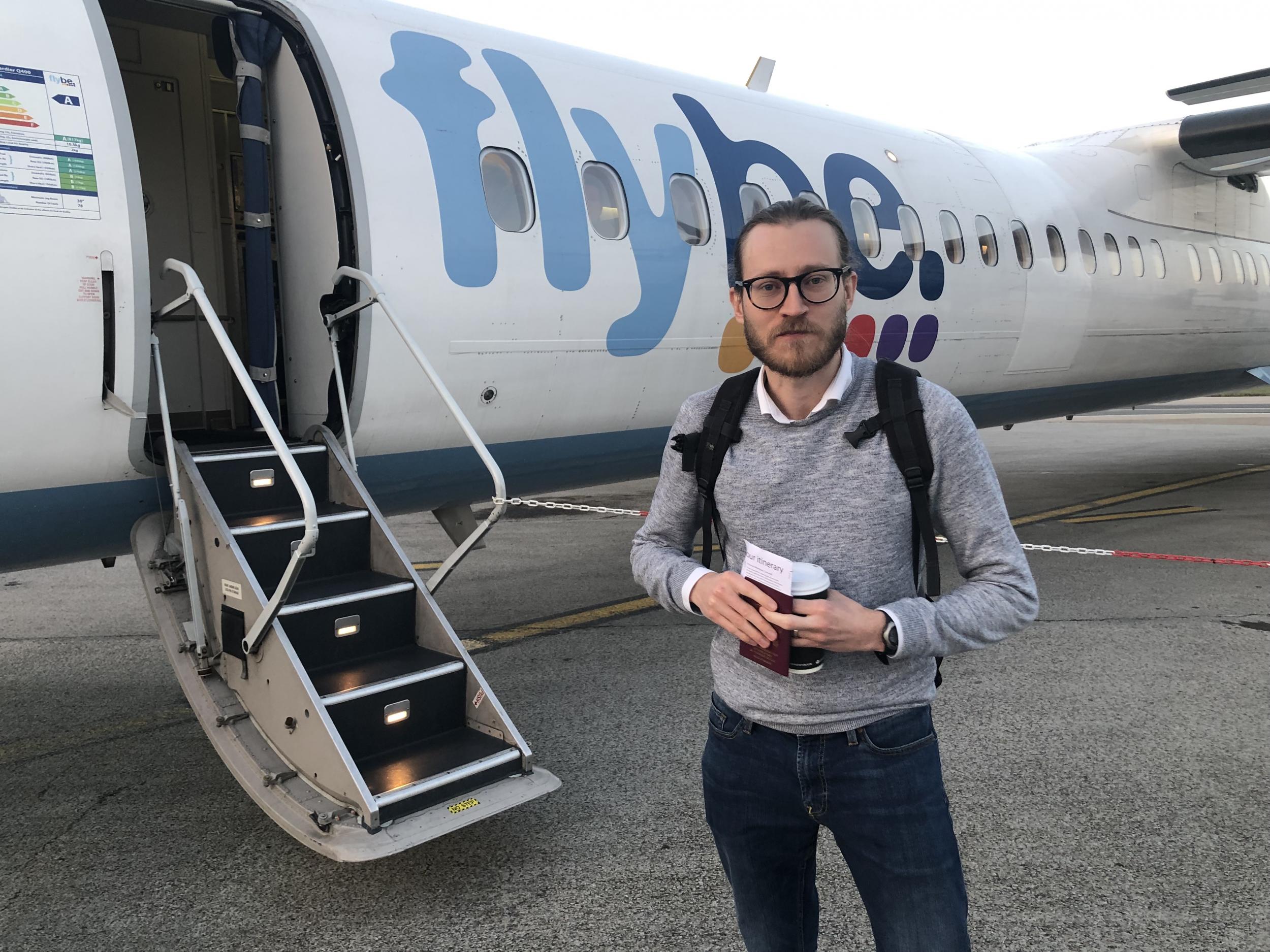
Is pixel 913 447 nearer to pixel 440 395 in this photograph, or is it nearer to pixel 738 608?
pixel 738 608

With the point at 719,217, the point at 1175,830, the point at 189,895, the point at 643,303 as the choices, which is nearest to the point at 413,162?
the point at 643,303

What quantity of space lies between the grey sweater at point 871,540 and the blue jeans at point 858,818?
0.17 feet

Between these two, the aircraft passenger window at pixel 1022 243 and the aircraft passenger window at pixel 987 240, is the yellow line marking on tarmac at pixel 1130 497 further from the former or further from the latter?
the aircraft passenger window at pixel 987 240

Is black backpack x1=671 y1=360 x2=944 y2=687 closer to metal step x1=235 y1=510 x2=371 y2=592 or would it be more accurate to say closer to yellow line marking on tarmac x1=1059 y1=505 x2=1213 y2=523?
metal step x1=235 y1=510 x2=371 y2=592

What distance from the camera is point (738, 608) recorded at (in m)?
1.83

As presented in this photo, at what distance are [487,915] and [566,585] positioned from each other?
196 inches

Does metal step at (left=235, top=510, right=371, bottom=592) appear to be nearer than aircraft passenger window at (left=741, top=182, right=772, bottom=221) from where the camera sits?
Yes

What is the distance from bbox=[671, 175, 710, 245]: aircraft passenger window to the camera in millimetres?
6398

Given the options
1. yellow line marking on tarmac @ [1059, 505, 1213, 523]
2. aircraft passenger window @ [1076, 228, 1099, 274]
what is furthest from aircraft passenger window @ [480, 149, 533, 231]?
yellow line marking on tarmac @ [1059, 505, 1213, 523]

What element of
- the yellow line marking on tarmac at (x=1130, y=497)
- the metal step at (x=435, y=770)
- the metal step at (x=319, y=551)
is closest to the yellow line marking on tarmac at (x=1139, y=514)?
the yellow line marking on tarmac at (x=1130, y=497)

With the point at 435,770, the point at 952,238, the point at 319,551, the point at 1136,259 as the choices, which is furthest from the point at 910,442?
the point at 1136,259

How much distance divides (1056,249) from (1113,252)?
1226 millimetres

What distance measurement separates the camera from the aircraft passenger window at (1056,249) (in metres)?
9.50

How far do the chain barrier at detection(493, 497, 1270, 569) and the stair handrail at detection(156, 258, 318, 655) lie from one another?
34.1 inches
